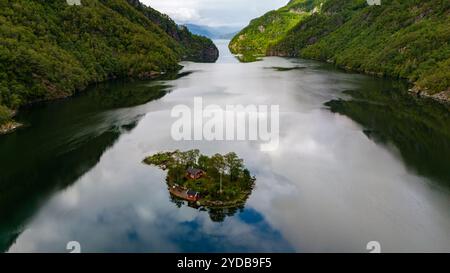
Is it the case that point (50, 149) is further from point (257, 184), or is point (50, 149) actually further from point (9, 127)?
point (257, 184)

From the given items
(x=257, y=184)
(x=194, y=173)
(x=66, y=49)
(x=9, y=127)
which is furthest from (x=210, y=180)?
(x=66, y=49)

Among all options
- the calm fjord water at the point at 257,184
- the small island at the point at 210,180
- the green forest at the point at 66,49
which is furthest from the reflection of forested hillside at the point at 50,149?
the small island at the point at 210,180

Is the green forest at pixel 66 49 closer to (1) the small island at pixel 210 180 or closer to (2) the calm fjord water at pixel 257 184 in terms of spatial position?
(2) the calm fjord water at pixel 257 184

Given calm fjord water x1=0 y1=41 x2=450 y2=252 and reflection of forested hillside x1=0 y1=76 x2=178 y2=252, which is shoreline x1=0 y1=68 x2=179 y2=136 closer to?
reflection of forested hillside x1=0 y1=76 x2=178 y2=252

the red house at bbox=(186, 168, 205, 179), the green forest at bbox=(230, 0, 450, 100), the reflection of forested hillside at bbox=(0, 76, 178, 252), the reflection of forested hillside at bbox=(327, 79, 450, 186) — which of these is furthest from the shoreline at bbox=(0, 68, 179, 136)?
the green forest at bbox=(230, 0, 450, 100)

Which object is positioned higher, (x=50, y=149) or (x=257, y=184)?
(x=50, y=149)
